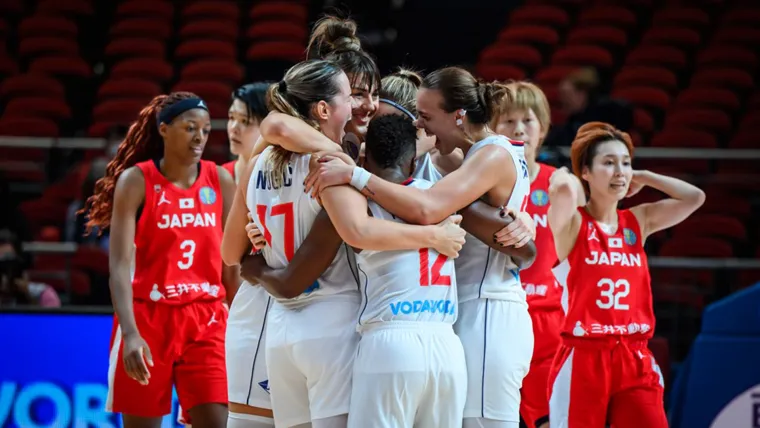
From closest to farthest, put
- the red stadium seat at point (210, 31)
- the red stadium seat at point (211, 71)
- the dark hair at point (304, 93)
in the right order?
the dark hair at point (304, 93) < the red stadium seat at point (211, 71) < the red stadium seat at point (210, 31)

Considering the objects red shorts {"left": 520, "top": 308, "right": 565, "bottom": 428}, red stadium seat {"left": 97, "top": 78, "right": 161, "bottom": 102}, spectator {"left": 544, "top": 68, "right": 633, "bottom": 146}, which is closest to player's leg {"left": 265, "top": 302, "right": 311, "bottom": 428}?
red shorts {"left": 520, "top": 308, "right": 565, "bottom": 428}

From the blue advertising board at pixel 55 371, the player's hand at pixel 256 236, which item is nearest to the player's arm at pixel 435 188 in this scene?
the player's hand at pixel 256 236

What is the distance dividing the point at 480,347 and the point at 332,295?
56cm

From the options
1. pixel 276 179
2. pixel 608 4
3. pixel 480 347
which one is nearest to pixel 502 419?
pixel 480 347

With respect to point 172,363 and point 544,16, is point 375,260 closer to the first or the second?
point 172,363

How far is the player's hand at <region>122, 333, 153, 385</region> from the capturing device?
4762 millimetres

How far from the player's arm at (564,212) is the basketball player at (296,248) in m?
1.51

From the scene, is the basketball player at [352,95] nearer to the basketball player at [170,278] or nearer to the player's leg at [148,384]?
the basketball player at [170,278]

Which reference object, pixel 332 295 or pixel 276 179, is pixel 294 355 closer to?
pixel 332 295

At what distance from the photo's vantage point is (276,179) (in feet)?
12.2

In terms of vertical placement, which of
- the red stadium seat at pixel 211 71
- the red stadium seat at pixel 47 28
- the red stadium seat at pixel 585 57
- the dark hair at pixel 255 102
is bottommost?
the dark hair at pixel 255 102

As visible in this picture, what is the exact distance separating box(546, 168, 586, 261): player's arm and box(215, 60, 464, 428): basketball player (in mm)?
1507

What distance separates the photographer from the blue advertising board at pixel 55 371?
6.51 m

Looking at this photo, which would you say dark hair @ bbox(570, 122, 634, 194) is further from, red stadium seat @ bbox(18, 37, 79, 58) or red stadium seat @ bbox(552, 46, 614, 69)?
red stadium seat @ bbox(18, 37, 79, 58)
